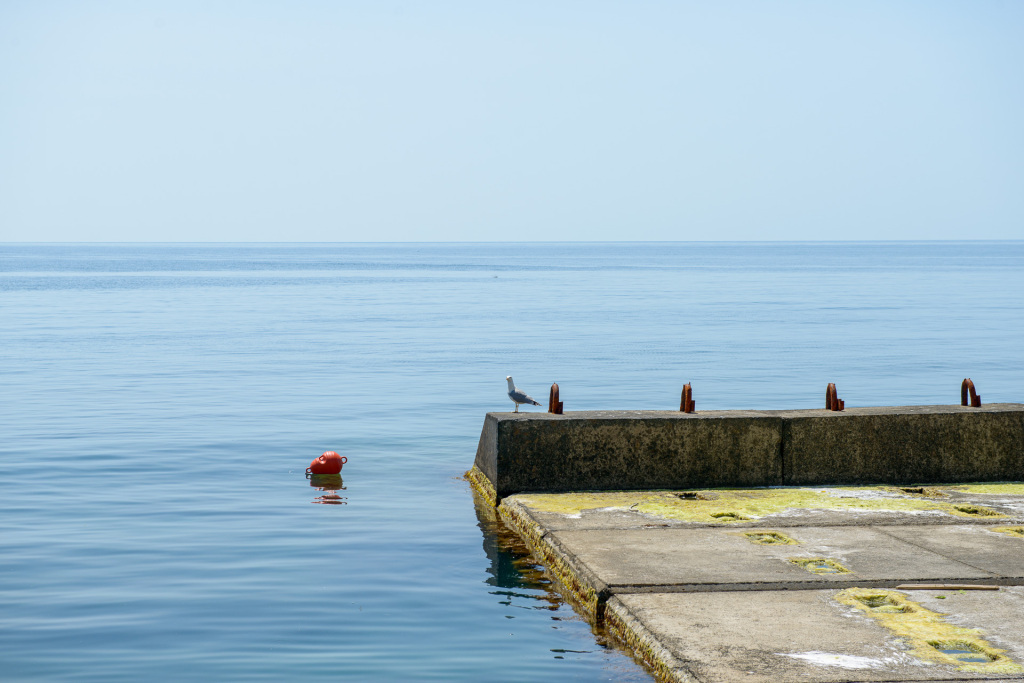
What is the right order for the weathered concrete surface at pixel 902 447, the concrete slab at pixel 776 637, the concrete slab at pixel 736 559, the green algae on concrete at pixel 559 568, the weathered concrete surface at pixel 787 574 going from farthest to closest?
the weathered concrete surface at pixel 902 447 < the green algae on concrete at pixel 559 568 < the concrete slab at pixel 736 559 < the weathered concrete surface at pixel 787 574 < the concrete slab at pixel 776 637

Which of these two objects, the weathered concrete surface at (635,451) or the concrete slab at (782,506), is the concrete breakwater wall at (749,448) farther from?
the concrete slab at (782,506)

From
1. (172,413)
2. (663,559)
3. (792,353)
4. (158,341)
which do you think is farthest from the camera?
(158,341)

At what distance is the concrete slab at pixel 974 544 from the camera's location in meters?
6.95

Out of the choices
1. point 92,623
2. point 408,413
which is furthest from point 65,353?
point 92,623

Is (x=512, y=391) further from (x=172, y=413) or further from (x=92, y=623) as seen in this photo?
(x=172, y=413)

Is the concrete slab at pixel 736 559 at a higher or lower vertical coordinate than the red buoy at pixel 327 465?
higher

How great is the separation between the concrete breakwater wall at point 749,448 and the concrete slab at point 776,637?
10.8ft

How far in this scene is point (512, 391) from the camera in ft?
38.7

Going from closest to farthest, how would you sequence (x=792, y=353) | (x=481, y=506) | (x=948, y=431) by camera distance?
1. (x=948, y=431)
2. (x=481, y=506)
3. (x=792, y=353)

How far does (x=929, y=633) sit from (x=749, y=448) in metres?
4.25

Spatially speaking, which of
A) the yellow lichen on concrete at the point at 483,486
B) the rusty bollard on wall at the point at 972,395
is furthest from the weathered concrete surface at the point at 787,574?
the rusty bollard on wall at the point at 972,395

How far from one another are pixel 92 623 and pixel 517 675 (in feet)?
9.89

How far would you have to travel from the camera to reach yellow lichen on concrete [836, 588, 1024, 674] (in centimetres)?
521

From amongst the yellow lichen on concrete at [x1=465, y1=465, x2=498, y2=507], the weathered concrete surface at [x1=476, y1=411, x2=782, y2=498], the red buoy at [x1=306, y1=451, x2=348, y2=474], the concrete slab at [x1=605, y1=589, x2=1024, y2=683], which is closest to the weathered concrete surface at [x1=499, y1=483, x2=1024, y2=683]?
the concrete slab at [x1=605, y1=589, x2=1024, y2=683]
